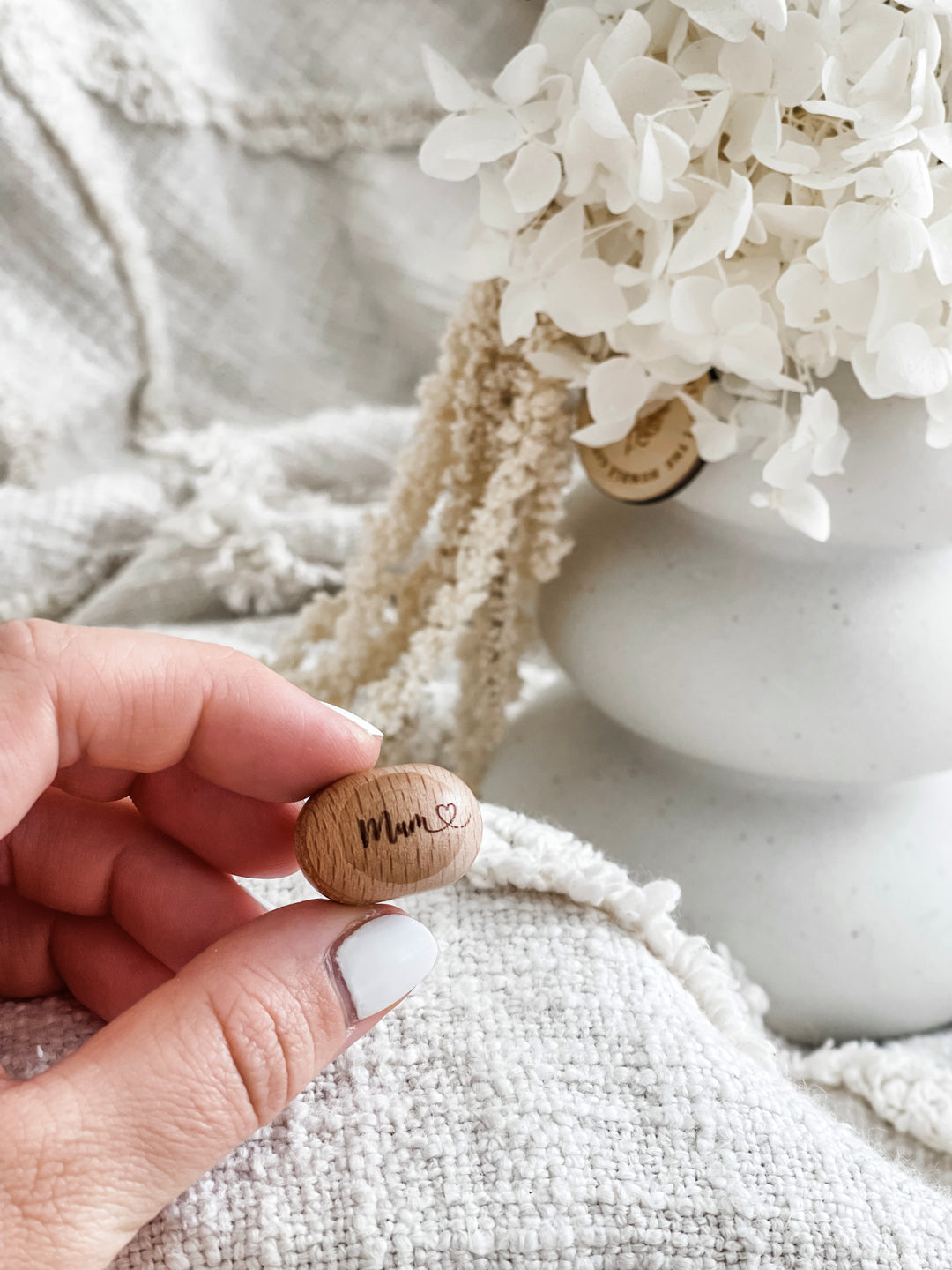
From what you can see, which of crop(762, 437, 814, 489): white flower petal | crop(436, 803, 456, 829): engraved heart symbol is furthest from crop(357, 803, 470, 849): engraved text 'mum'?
crop(762, 437, 814, 489): white flower petal

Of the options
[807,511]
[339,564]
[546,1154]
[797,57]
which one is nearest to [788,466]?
[807,511]

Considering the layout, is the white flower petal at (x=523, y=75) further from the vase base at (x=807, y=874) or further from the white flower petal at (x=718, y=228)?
the vase base at (x=807, y=874)

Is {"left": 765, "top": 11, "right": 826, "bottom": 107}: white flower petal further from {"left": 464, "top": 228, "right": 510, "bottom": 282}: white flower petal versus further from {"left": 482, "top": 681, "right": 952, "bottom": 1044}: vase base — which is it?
{"left": 482, "top": 681, "right": 952, "bottom": 1044}: vase base

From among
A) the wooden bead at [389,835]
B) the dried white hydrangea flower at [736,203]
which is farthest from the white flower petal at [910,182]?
the wooden bead at [389,835]

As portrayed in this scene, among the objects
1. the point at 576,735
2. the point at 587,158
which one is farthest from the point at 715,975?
the point at 587,158

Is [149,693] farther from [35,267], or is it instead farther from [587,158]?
[35,267]

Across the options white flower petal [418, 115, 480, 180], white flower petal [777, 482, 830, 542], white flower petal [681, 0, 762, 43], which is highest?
white flower petal [681, 0, 762, 43]
